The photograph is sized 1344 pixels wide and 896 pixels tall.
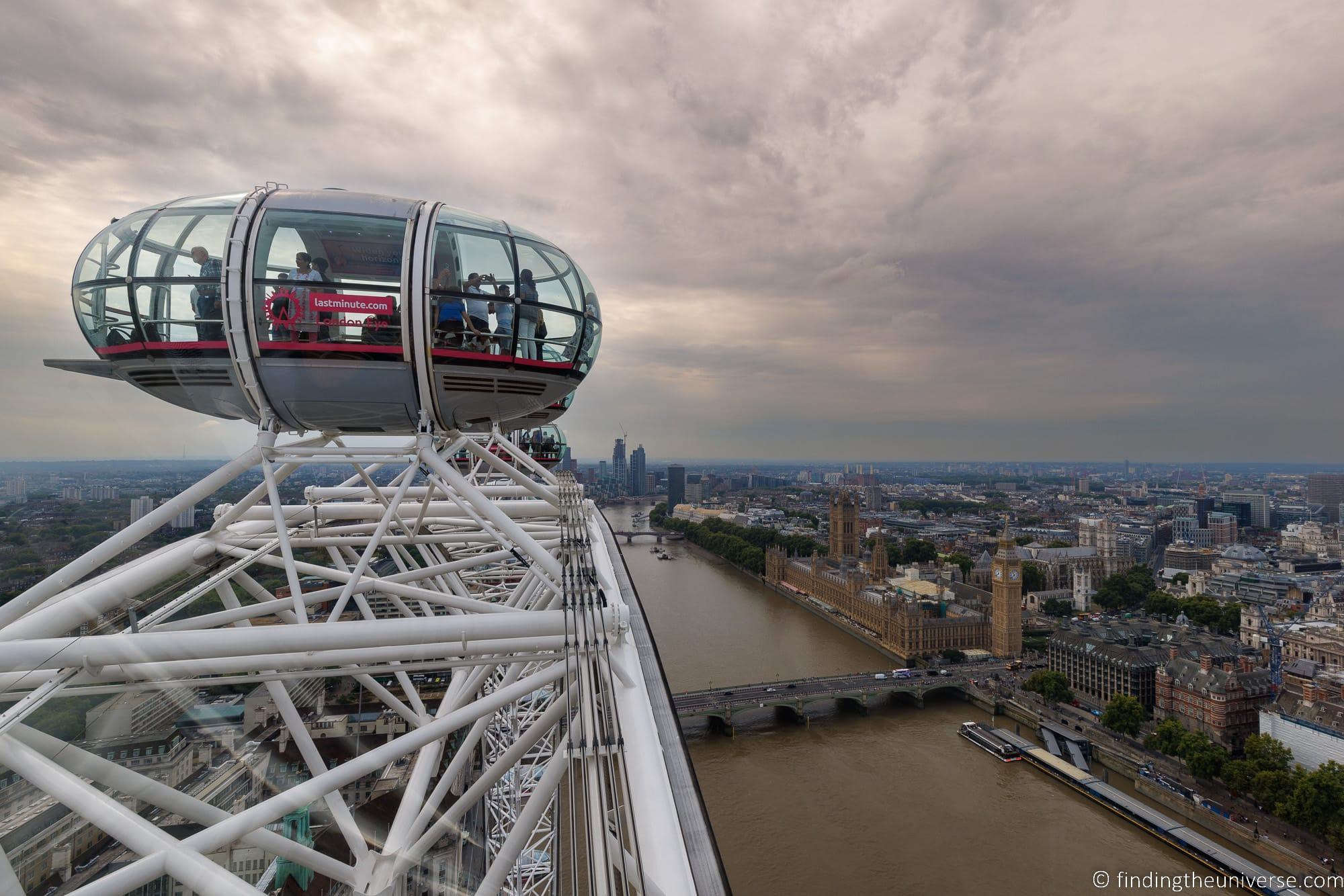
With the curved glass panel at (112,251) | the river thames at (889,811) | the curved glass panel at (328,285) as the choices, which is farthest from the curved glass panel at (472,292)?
the river thames at (889,811)

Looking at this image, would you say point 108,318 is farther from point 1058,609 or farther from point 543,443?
point 1058,609

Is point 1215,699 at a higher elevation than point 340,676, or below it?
below

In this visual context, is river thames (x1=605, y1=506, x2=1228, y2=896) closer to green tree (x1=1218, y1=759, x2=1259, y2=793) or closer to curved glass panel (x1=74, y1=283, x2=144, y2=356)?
green tree (x1=1218, y1=759, x2=1259, y2=793)

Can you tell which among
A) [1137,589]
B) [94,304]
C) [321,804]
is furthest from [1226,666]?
[94,304]

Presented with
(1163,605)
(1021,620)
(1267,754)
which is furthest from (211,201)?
(1163,605)

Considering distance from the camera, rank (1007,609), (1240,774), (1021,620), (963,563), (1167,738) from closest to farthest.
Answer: (1240,774), (1167,738), (1007,609), (1021,620), (963,563)

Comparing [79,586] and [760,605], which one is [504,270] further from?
[760,605]
